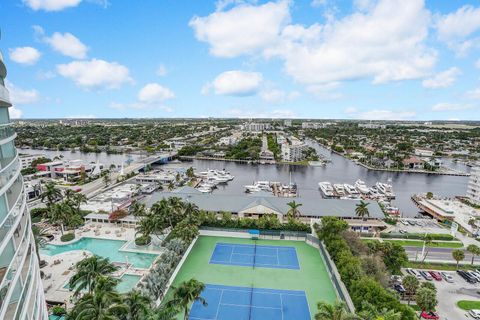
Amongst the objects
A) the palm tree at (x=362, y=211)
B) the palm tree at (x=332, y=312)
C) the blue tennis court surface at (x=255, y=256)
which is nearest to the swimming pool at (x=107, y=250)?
the blue tennis court surface at (x=255, y=256)

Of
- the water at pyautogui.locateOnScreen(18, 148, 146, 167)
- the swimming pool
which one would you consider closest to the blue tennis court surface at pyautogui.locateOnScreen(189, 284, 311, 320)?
the swimming pool

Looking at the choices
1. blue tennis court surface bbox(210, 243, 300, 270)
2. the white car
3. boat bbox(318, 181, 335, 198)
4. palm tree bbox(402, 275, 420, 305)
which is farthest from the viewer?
boat bbox(318, 181, 335, 198)

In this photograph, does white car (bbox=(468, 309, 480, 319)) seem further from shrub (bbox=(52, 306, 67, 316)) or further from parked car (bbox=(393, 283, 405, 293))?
shrub (bbox=(52, 306, 67, 316))

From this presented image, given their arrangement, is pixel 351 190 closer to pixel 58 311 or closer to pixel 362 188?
pixel 362 188

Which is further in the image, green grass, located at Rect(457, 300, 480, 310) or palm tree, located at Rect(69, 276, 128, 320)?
green grass, located at Rect(457, 300, 480, 310)

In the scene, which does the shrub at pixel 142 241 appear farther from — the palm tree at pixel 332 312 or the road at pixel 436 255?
the road at pixel 436 255

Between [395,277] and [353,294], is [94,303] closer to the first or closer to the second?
[353,294]
